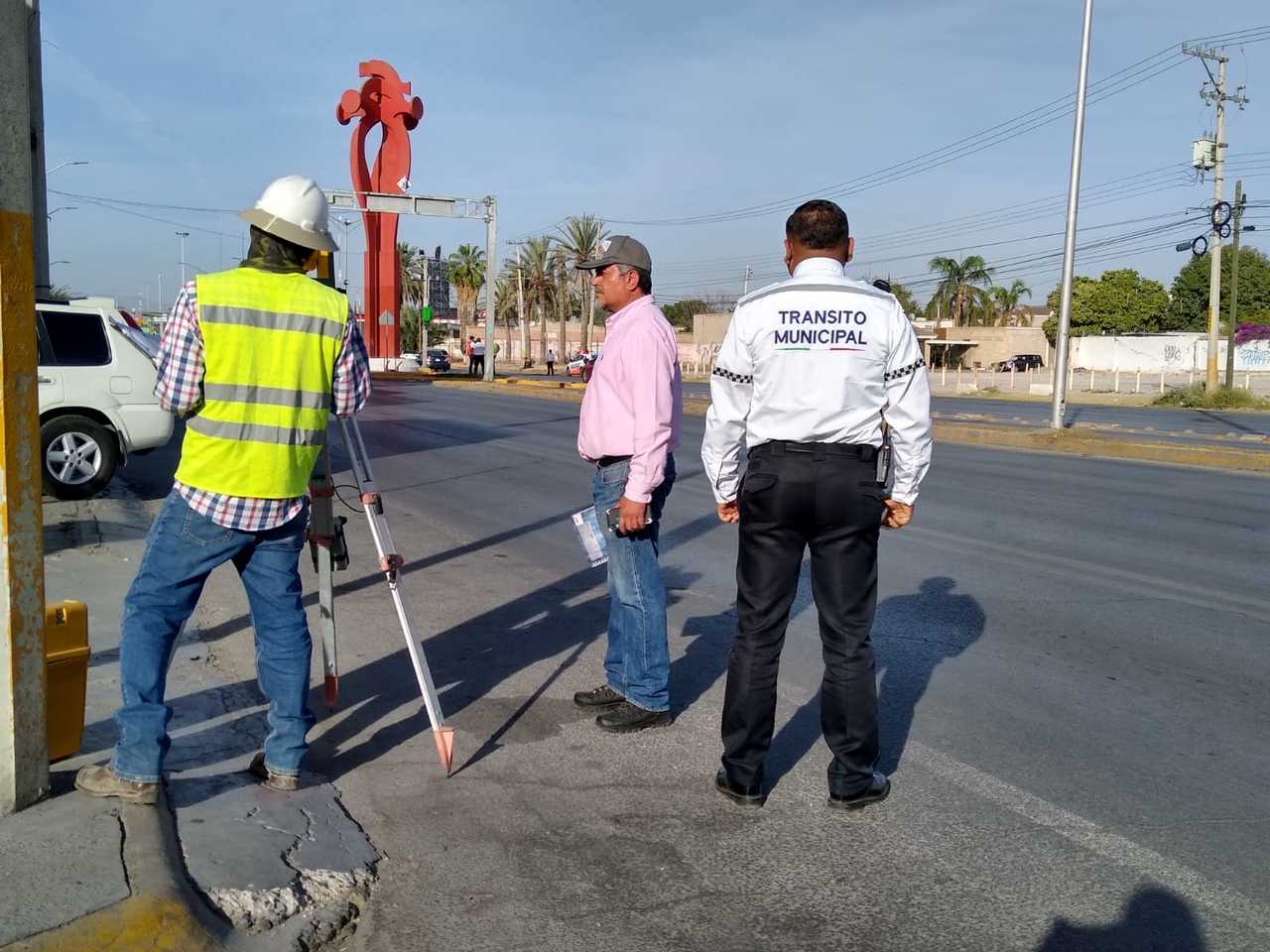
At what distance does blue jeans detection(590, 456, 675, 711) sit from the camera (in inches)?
178

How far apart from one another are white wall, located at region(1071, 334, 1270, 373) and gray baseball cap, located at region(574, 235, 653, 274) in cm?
6641

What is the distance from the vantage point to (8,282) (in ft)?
10.3

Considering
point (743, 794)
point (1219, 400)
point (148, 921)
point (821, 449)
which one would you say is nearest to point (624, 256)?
point (821, 449)

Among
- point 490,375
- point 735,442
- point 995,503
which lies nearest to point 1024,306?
point 490,375

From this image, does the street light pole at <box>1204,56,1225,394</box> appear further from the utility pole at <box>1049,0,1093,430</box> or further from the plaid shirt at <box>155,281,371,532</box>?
the plaid shirt at <box>155,281,371,532</box>

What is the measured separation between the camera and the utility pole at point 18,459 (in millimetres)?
3143

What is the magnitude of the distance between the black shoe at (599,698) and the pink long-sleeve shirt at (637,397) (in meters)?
1.00

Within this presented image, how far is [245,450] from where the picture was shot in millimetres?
3502

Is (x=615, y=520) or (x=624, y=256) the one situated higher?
(x=624, y=256)

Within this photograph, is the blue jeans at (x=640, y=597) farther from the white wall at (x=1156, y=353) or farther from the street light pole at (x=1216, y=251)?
the white wall at (x=1156, y=353)

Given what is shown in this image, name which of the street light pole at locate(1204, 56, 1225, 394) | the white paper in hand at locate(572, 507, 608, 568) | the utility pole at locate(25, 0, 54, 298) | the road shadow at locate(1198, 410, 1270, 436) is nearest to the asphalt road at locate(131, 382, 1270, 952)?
the white paper in hand at locate(572, 507, 608, 568)

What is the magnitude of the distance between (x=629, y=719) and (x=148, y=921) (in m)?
2.18

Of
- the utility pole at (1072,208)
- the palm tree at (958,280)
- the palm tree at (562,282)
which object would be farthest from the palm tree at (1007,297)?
the utility pole at (1072,208)

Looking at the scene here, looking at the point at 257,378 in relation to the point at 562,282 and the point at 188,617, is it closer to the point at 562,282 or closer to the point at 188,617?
the point at 188,617
